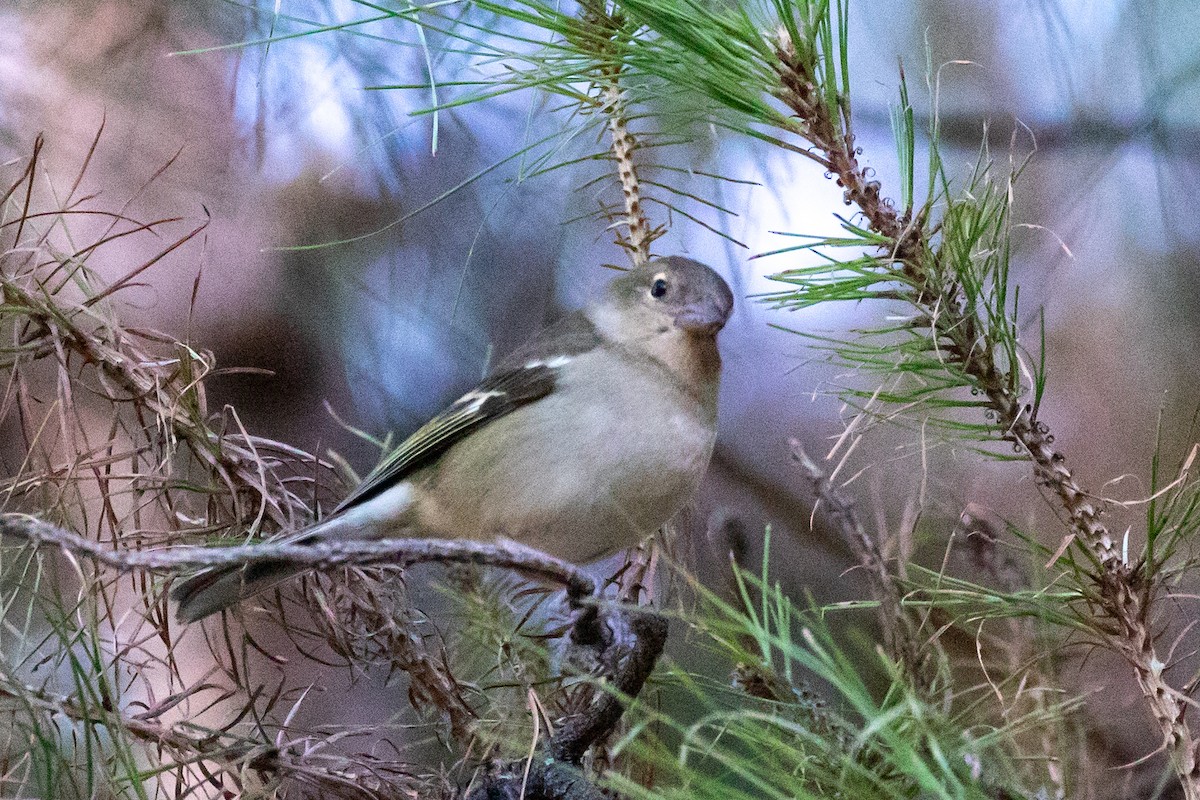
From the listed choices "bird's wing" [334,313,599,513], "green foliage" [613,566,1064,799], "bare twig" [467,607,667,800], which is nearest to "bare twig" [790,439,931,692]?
"green foliage" [613,566,1064,799]

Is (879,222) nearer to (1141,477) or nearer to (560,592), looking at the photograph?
(560,592)

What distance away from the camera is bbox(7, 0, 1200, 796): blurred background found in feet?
3.83

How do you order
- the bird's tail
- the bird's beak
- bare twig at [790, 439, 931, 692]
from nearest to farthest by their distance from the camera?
bare twig at [790, 439, 931, 692] < the bird's tail < the bird's beak

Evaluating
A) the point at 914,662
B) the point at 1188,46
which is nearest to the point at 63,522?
the point at 914,662

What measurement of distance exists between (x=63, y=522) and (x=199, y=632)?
24cm

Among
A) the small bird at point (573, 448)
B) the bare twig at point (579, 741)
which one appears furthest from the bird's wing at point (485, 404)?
the bare twig at point (579, 741)

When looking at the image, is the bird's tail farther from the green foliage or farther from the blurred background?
the green foliage

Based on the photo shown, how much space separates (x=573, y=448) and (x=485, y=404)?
0.48ft

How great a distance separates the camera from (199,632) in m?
1.10

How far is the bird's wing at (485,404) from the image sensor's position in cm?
103

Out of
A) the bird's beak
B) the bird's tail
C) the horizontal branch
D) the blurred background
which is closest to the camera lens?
the horizontal branch

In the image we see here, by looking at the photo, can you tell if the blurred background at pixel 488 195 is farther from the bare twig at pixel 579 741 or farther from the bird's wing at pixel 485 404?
the bare twig at pixel 579 741

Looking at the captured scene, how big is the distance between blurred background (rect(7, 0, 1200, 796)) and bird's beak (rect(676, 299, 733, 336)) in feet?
0.53

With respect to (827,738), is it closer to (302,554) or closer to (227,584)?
(302,554)
